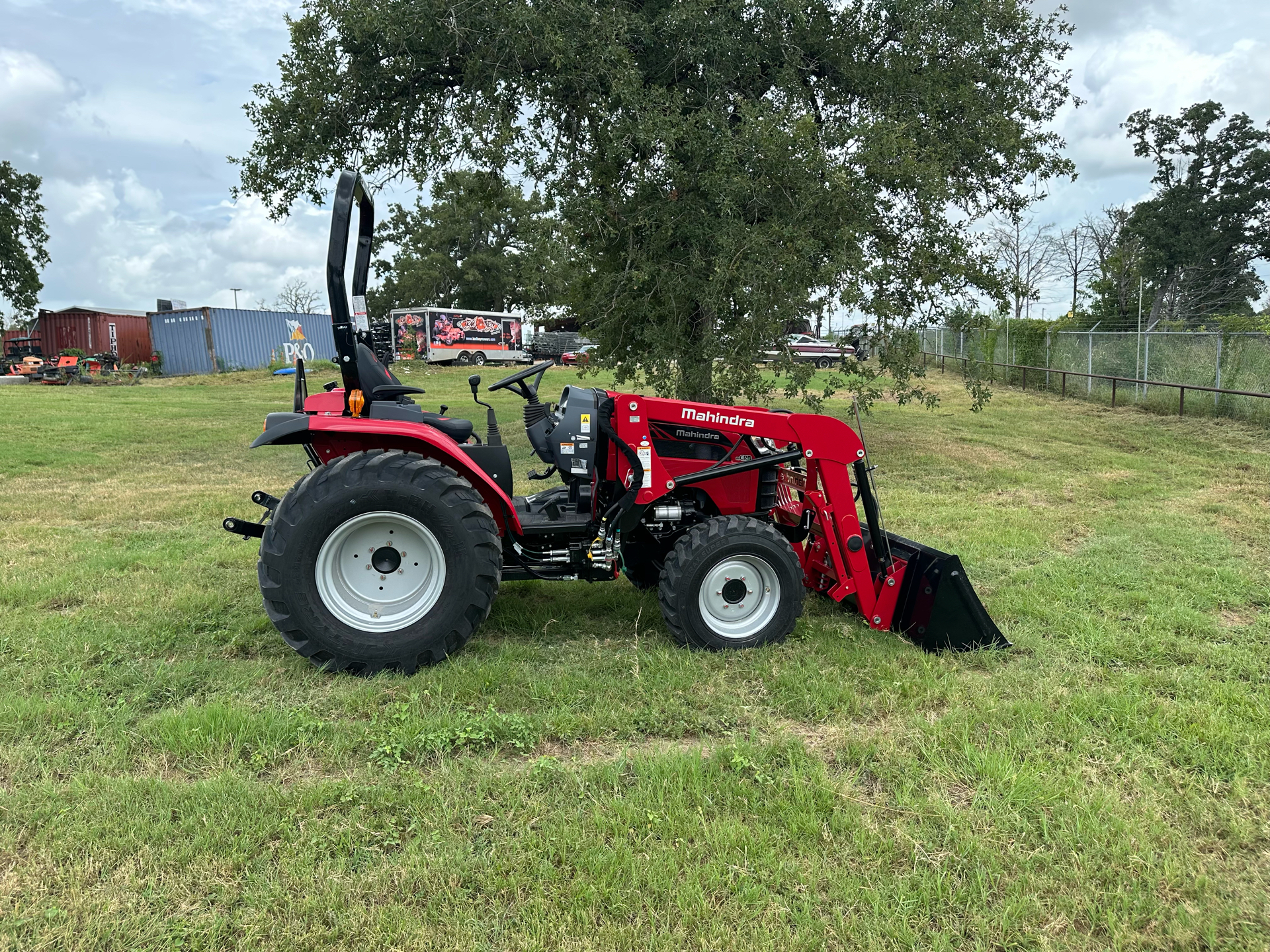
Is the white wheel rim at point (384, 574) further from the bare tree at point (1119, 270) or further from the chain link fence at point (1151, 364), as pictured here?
the bare tree at point (1119, 270)

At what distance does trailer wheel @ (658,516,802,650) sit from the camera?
418 centimetres

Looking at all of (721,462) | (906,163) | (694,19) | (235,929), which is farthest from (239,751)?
(694,19)

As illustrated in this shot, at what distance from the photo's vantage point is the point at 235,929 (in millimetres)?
2301

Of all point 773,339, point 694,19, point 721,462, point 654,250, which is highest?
point 694,19

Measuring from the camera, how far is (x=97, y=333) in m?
35.9

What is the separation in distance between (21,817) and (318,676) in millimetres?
1313

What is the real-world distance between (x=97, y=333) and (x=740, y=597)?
40.3 metres

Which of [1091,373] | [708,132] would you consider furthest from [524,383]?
[1091,373]

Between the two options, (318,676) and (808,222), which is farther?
(808,222)

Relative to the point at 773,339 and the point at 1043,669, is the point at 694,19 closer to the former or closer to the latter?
the point at 773,339

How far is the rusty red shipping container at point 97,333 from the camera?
35.7 m

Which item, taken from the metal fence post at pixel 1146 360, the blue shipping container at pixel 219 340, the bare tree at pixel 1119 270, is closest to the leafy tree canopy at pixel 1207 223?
the bare tree at pixel 1119 270

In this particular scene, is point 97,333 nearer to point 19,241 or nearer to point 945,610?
point 19,241

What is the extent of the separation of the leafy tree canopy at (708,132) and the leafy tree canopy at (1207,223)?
27767 millimetres
